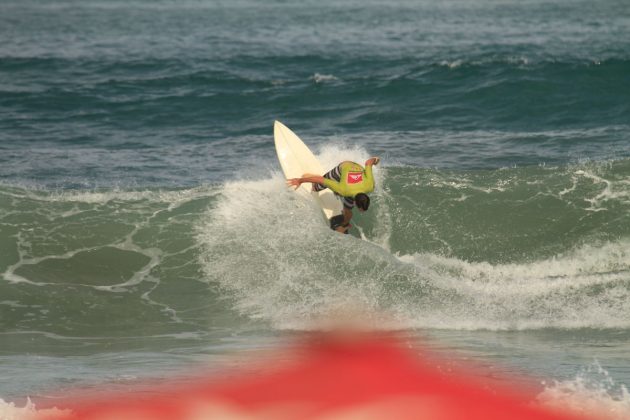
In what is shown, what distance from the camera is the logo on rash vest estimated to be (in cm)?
1176

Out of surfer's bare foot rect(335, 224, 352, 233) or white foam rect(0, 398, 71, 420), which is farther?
surfer's bare foot rect(335, 224, 352, 233)

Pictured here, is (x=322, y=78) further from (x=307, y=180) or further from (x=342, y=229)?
(x=307, y=180)

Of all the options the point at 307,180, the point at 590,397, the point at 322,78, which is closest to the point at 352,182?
the point at 307,180

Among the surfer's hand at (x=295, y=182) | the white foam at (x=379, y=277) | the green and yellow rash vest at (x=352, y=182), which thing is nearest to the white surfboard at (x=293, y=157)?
the white foam at (x=379, y=277)

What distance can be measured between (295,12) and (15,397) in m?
35.2

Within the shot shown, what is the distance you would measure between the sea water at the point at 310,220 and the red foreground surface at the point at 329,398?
46cm

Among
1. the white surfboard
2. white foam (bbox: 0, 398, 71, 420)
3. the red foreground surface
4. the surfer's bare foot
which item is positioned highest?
the white surfboard

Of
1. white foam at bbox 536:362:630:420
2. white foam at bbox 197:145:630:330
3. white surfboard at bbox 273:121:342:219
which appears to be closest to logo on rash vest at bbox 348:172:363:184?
white foam at bbox 197:145:630:330

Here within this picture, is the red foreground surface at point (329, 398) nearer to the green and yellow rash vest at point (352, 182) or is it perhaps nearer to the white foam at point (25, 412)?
the white foam at point (25, 412)

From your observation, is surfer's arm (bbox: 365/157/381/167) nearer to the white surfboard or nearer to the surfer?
the surfer

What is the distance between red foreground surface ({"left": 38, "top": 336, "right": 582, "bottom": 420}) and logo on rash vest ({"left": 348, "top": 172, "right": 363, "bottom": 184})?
3.44m

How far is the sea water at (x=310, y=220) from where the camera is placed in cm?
989

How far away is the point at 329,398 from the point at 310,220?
4.88m

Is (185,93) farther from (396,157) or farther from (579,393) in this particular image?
(579,393)
